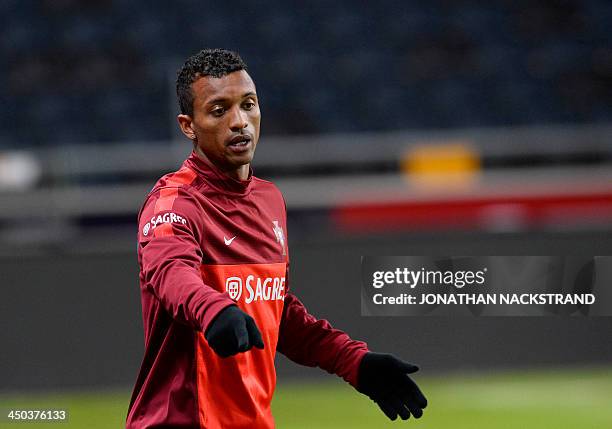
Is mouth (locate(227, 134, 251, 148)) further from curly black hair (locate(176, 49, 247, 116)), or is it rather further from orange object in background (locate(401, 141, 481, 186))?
orange object in background (locate(401, 141, 481, 186))

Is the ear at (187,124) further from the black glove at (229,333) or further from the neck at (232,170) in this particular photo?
the black glove at (229,333)

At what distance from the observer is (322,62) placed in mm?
11133

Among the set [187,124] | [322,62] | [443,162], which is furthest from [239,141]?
[322,62]

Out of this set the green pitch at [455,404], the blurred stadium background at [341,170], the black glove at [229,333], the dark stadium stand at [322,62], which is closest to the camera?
the black glove at [229,333]

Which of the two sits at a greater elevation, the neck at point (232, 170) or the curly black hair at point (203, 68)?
the curly black hair at point (203, 68)

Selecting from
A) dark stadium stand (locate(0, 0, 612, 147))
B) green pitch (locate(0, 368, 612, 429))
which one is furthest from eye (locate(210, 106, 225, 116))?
dark stadium stand (locate(0, 0, 612, 147))

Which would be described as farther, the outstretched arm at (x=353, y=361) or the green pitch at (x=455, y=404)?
the green pitch at (x=455, y=404)

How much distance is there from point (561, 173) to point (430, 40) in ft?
13.3

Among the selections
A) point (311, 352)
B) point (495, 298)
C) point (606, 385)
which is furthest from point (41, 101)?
point (311, 352)

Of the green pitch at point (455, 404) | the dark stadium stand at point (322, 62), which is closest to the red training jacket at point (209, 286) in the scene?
the green pitch at point (455, 404)

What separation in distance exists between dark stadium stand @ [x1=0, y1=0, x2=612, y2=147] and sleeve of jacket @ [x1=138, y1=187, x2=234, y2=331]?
7.60 m

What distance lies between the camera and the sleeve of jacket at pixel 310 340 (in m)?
3.09

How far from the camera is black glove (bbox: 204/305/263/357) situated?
2.24m

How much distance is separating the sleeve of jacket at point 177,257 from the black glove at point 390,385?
649 mm
